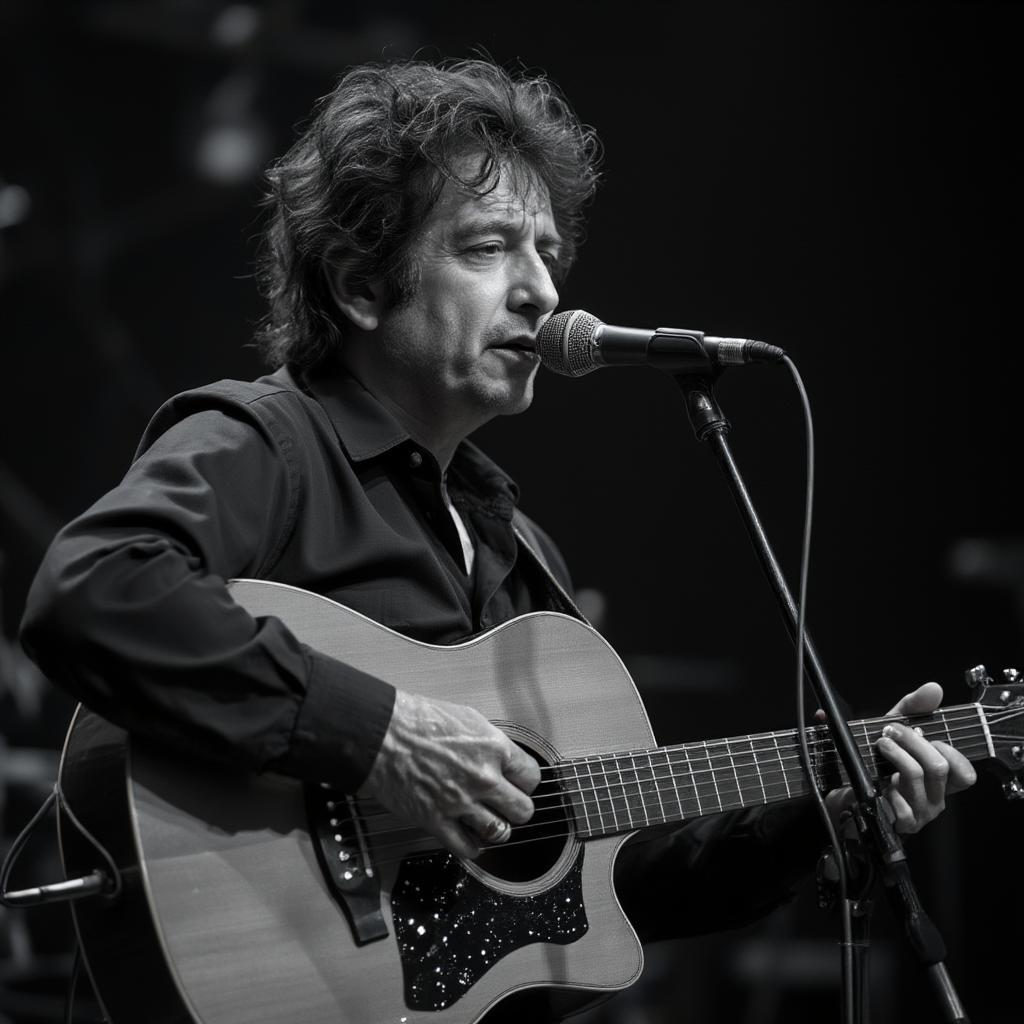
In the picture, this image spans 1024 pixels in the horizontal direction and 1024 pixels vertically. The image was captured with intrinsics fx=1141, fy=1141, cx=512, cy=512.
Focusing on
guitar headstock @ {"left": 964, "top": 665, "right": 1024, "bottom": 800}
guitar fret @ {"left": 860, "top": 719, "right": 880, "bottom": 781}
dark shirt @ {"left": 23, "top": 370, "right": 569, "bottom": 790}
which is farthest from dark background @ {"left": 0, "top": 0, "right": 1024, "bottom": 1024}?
guitar fret @ {"left": 860, "top": 719, "right": 880, "bottom": 781}

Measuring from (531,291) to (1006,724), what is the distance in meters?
1.24

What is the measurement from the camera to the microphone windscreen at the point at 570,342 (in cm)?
201

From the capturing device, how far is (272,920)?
5.23 ft

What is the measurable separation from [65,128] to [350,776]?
2469 mm

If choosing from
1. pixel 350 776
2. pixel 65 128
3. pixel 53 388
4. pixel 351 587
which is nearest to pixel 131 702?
pixel 350 776

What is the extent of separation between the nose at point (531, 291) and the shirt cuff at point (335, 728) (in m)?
0.92

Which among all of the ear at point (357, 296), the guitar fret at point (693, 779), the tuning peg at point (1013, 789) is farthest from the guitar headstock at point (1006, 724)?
the ear at point (357, 296)

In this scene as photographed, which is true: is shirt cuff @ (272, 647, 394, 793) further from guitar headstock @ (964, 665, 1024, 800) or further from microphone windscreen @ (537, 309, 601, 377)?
guitar headstock @ (964, 665, 1024, 800)

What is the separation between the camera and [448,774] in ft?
5.60

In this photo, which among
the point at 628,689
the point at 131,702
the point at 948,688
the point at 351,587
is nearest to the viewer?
the point at 131,702

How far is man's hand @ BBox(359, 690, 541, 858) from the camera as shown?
5.53ft

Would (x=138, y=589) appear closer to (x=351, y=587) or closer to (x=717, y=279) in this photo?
(x=351, y=587)

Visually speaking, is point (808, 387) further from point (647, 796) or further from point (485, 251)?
point (647, 796)

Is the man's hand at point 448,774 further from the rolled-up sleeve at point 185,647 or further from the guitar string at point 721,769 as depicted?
the guitar string at point 721,769
